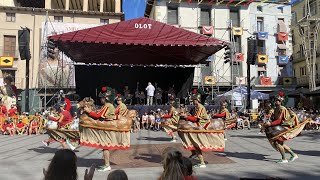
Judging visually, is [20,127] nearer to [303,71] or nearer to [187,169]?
[187,169]

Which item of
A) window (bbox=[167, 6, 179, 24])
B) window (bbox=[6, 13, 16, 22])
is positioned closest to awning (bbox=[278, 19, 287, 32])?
window (bbox=[167, 6, 179, 24])

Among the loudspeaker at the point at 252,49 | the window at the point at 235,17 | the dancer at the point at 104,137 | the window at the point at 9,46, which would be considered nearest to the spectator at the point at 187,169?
the dancer at the point at 104,137

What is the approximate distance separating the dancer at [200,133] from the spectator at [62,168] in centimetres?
548

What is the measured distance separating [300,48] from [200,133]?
3926 cm

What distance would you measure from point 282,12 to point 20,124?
113 feet

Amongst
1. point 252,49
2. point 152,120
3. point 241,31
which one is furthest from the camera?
point 241,31

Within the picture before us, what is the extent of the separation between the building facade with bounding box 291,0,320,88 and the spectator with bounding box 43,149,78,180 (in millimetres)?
41545

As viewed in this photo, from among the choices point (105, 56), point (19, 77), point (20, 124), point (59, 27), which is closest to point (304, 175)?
point (20, 124)

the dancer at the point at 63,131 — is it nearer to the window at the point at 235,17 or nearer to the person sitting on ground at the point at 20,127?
the person sitting on ground at the point at 20,127

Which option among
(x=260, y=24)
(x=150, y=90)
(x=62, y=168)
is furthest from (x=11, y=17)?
(x=62, y=168)

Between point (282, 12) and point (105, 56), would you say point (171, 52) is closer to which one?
point (105, 56)

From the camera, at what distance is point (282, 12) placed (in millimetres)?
40969

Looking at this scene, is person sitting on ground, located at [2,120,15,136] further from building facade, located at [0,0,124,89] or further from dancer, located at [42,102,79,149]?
building facade, located at [0,0,124,89]

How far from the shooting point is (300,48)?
4284cm
